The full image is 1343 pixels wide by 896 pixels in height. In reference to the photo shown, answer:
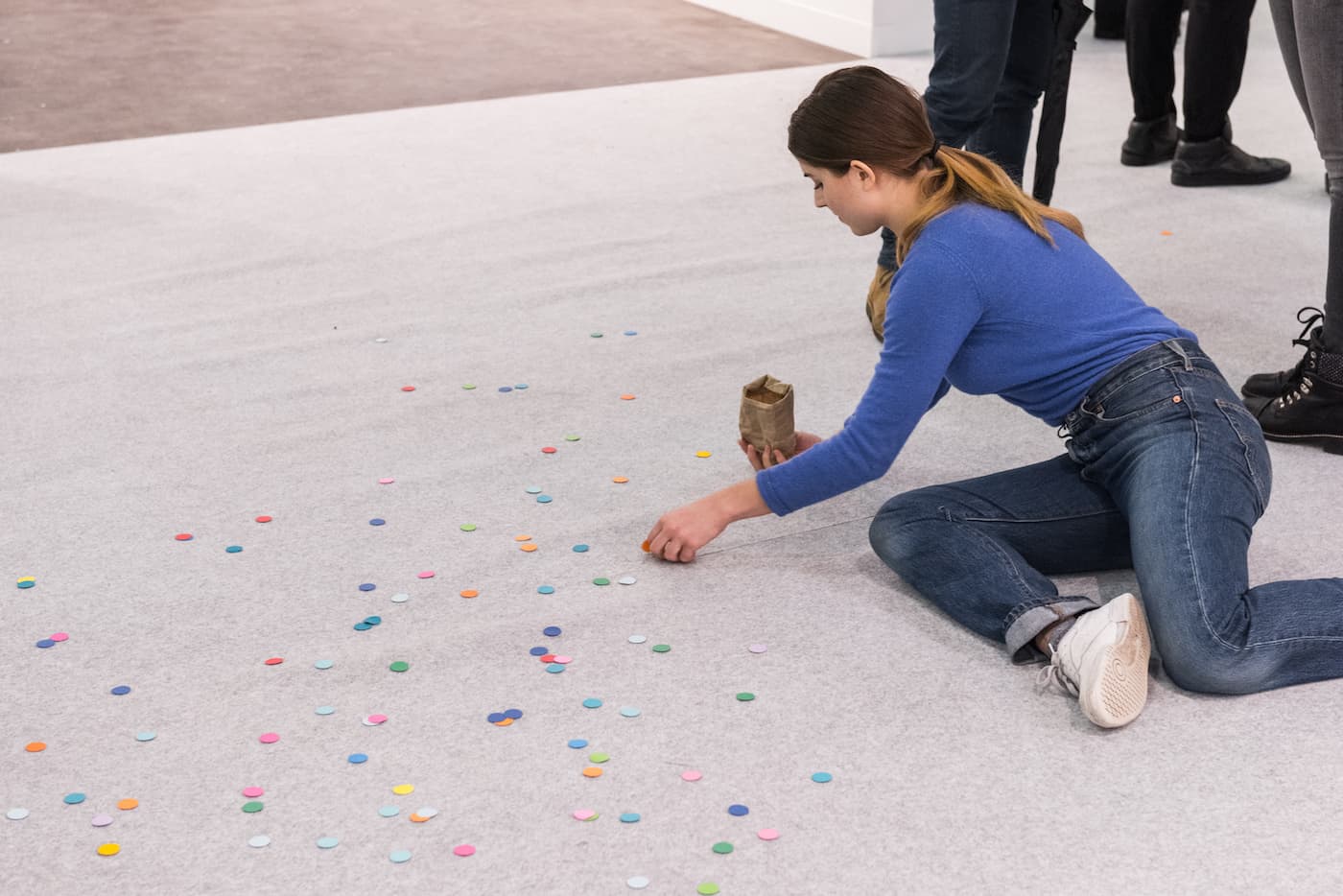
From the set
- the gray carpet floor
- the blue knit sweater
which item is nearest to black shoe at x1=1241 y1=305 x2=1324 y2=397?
the gray carpet floor

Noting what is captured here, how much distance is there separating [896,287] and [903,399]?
12cm

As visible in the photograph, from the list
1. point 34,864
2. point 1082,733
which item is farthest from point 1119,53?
point 34,864

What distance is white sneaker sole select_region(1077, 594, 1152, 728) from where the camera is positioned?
1.37 meters

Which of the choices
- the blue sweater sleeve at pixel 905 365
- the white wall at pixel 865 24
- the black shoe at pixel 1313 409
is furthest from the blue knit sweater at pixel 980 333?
the white wall at pixel 865 24

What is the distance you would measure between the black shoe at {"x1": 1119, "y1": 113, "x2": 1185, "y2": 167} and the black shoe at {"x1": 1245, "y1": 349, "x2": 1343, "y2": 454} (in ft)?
4.83

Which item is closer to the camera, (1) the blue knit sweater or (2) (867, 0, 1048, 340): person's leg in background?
(1) the blue knit sweater

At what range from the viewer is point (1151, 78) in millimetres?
3305

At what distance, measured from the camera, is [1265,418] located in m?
2.02

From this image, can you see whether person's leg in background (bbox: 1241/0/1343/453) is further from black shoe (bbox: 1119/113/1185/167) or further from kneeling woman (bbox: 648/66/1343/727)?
black shoe (bbox: 1119/113/1185/167)

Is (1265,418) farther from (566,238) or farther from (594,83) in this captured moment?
(594,83)

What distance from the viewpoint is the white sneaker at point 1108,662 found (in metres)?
1.37

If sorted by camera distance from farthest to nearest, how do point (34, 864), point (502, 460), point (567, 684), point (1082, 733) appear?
point (502, 460) → point (567, 684) → point (1082, 733) → point (34, 864)

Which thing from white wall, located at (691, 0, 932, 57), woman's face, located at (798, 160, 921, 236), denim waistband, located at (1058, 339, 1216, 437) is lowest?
white wall, located at (691, 0, 932, 57)

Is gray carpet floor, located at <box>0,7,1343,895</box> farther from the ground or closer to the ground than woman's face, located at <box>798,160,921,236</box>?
closer to the ground
